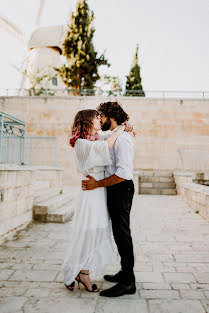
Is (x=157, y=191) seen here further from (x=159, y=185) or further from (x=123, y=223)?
(x=123, y=223)

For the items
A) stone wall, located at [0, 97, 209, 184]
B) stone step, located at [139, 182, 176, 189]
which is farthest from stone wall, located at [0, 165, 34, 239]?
stone wall, located at [0, 97, 209, 184]

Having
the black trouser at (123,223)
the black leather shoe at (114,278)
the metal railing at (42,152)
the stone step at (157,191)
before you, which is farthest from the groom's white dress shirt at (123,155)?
the metal railing at (42,152)

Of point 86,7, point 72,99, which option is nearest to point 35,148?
point 72,99

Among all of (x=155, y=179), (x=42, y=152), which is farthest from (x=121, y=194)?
(x=42, y=152)

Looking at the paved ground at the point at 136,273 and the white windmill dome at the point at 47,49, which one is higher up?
the white windmill dome at the point at 47,49

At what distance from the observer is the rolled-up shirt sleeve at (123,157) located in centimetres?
239

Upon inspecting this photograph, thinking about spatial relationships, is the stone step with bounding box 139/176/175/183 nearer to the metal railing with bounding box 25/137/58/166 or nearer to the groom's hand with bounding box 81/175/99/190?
the metal railing with bounding box 25/137/58/166

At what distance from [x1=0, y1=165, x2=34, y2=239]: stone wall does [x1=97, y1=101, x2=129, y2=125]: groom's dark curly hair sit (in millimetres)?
2301

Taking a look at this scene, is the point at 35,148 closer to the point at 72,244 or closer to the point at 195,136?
the point at 195,136

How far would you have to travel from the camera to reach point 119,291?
244 centimetres

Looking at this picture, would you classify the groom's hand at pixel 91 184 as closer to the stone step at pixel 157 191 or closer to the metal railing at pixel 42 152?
the stone step at pixel 157 191

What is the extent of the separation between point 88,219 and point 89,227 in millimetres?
72

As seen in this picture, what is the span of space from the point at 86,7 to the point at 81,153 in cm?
1901

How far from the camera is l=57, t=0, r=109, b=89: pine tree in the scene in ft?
59.4
